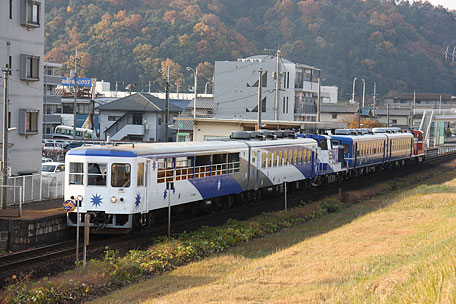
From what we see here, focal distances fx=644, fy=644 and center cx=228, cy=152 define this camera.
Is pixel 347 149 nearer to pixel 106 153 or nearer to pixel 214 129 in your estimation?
pixel 214 129

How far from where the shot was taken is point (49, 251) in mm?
15828

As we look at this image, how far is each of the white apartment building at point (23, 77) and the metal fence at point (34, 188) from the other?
5308 millimetres

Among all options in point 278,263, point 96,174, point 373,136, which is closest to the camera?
point 278,263

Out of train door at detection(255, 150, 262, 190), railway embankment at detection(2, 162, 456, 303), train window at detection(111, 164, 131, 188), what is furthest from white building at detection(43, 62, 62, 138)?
train window at detection(111, 164, 131, 188)

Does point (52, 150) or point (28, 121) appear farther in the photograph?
point (52, 150)

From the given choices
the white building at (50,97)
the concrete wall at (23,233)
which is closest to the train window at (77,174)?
the concrete wall at (23,233)

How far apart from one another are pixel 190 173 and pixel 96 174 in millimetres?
3572

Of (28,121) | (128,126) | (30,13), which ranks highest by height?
(30,13)

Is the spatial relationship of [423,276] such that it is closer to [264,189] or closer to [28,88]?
[264,189]

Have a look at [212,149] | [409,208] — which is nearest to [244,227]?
[212,149]

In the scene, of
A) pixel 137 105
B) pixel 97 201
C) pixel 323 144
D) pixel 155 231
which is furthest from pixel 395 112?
pixel 97 201

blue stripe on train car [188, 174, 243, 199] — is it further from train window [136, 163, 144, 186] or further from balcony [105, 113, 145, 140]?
balcony [105, 113, 145, 140]

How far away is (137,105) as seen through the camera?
65375mm

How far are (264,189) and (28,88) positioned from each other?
1092 cm
